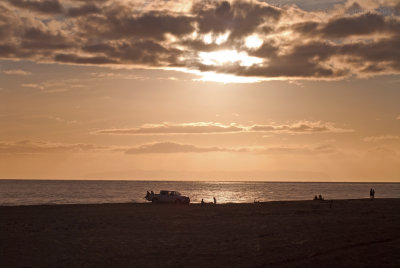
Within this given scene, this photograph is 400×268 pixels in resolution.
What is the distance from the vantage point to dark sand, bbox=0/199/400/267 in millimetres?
17234

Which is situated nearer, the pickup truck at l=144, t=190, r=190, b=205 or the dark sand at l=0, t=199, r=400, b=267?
the dark sand at l=0, t=199, r=400, b=267

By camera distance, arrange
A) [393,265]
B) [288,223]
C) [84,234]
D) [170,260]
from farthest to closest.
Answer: [288,223]
[84,234]
[170,260]
[393,265]

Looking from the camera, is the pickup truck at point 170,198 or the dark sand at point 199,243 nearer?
the dark sand at point 199,243

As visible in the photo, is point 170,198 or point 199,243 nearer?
point 199,243

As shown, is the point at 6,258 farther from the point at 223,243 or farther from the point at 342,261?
the point at 342,261

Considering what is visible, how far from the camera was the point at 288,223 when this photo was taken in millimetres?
30078

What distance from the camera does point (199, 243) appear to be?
21688 mm

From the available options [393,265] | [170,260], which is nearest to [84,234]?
[170,260]

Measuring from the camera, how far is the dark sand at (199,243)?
679 inches

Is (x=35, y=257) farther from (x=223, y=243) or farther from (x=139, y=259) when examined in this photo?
(x=223, y=243)

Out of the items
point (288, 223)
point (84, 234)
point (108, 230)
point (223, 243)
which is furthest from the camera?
point (288, 223)

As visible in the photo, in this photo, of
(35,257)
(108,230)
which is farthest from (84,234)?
(35,257)

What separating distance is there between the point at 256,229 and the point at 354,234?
569 cm

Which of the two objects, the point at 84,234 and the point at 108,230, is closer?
the point at 84,234
